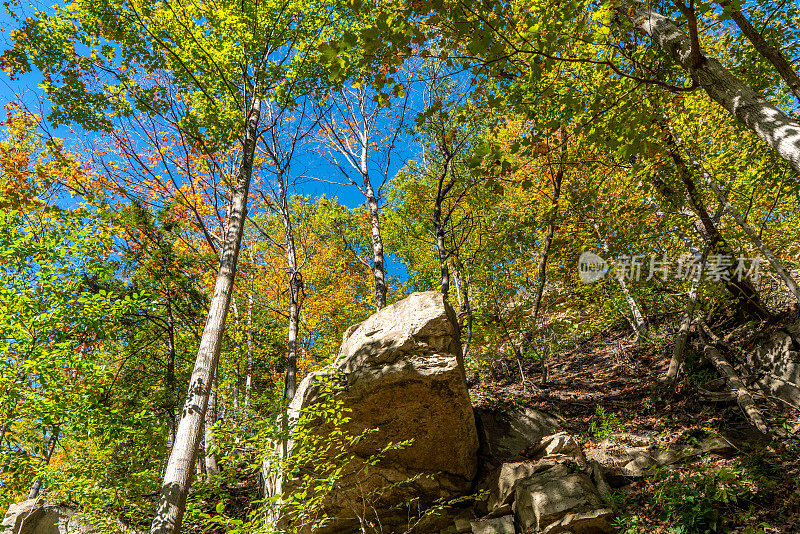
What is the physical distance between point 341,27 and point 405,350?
717 centimetres

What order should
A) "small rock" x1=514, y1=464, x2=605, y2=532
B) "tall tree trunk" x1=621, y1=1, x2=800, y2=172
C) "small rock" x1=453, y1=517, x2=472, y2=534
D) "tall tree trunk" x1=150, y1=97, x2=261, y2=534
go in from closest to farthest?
"tall tree trunk" x1=621, y1=1, x2=800, y2=172, "tall tree trunk" x1=150, y1=97, x2=261, y2=534, "small rock" x1=514, y1=464, x2=605, y2=532, "small rock" x1=453, y1=517, x2=472, y2=534

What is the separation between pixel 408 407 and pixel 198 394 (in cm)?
291

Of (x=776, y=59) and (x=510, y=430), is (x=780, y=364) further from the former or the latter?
(x=776, y=59)

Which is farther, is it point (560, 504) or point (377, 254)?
point (377, 254)

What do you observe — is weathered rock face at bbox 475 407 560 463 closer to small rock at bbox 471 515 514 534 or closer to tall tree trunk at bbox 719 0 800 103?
small rock at bbox 471 515 514 534

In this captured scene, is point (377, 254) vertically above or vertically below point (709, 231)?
above

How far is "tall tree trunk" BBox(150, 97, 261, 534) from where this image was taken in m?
3.48

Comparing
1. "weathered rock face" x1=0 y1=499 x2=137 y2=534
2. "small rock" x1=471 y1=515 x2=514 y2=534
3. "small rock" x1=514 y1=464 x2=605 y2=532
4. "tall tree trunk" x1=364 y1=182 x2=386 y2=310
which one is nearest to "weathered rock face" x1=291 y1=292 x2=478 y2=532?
"small rock" x1=471 y1=515 x2=514 y2=534

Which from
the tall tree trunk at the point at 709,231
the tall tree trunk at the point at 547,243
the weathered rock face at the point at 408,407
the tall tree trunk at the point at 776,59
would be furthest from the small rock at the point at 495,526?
the tall tree trunk at the point at 709,231

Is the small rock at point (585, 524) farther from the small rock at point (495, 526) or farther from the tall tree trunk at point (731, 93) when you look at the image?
the tall tree trunk at point (731, 93)

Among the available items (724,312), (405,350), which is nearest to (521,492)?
(405,350)

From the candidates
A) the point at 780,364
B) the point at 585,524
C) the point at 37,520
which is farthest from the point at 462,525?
the point at 37,520

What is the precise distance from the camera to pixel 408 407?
553cm

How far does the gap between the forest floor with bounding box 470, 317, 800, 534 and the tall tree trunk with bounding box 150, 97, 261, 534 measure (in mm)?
4859
